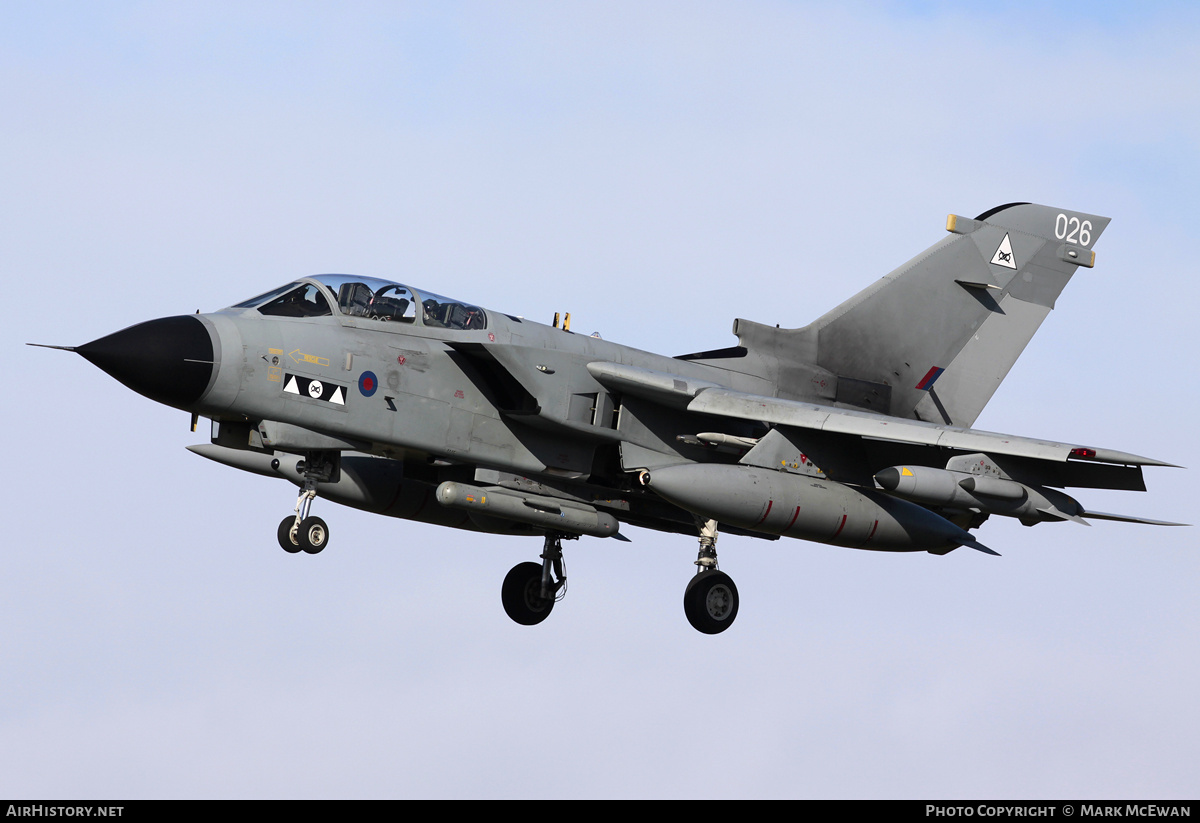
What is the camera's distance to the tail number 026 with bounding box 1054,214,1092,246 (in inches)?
776

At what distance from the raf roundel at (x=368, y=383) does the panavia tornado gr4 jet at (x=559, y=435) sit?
0.02 m

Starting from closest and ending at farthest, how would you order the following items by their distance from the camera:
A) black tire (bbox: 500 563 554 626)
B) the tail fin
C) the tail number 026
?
black tire (bbox: 500 563 554 626) → the tail fin → the tail number 026

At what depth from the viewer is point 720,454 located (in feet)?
54.6

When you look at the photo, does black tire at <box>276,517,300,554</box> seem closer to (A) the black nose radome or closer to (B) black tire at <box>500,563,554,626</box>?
(A) the black nose radome

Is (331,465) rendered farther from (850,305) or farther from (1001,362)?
(1001,362)

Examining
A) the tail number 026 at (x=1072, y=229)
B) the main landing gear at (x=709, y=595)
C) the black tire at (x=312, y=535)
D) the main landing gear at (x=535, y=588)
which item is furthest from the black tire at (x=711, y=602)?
the tail number 026 at (x=1072, y=229)

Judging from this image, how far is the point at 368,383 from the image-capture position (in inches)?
571

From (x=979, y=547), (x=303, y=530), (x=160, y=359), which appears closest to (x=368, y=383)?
(x=303, y=530)

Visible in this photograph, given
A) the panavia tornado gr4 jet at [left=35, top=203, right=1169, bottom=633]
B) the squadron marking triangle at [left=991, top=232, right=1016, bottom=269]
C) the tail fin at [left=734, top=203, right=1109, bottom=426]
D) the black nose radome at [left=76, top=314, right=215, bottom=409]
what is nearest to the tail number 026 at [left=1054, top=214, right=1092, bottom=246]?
the tail fin at [left=734, top=203, right=1109, bottom=426]

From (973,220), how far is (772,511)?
21.1 ft

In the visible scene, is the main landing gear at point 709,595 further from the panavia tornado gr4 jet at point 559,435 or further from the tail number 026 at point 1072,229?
the tail number 026 at point 1072,229

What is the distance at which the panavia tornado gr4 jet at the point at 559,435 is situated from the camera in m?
14.1

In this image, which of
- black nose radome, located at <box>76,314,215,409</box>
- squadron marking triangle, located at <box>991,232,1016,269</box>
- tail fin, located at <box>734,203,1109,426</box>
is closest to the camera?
black nose radome, located at <box>76,314,215,409</box>

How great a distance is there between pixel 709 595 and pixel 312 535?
4.63 m
